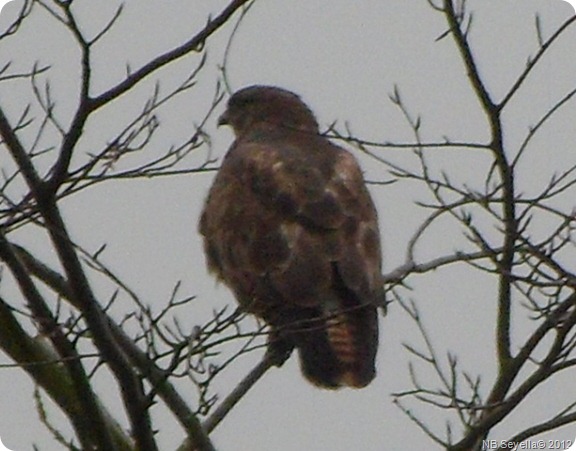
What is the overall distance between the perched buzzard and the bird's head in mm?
949

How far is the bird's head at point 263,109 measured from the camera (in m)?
8.60

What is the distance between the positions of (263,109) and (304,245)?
2.29 meters

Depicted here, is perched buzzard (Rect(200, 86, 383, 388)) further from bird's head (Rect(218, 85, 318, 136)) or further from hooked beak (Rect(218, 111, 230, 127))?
hooked beak (Rect(218, 111, 230, 127))

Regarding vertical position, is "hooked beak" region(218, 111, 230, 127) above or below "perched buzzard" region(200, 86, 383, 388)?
above

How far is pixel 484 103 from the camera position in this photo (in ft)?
16.8

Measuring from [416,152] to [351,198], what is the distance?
1.30m

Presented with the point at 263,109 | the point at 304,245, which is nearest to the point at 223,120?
the point at 263,109

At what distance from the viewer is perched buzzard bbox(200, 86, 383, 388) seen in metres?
6.34

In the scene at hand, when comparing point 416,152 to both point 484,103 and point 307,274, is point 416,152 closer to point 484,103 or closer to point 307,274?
point 484,103

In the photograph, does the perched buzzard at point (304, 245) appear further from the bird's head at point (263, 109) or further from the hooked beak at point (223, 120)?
the hooked beak at point (223, 120)

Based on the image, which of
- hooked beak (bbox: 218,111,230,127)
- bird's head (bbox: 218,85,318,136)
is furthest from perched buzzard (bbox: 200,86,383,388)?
hooked beak (bbox: 218,111,230,127)

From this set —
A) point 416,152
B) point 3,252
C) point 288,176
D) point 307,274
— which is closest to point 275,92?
point 288,176

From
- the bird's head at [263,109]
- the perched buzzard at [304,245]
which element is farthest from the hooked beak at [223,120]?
the perched buzzard at [304,245]

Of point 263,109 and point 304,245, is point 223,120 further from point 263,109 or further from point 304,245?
point 304,245
